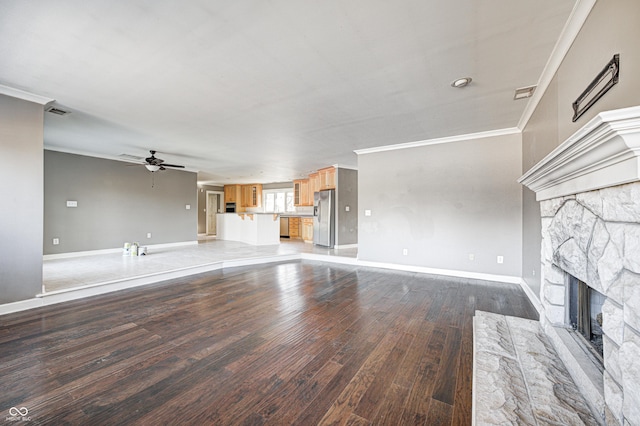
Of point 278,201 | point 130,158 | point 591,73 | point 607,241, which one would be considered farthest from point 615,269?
point 278,201

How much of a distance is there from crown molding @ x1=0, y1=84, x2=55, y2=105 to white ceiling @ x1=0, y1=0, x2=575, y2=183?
0.11 metres

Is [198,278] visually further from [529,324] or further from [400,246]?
[529,324]

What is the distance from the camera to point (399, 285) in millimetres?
4293

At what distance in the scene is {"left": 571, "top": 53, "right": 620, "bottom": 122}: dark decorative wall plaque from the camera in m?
1.45

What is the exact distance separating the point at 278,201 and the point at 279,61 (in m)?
9.50

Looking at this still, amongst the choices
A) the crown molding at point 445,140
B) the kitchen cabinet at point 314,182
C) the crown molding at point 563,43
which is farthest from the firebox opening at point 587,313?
the kitchen cabinet at point 314,182

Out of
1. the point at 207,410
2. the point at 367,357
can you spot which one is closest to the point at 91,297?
the point at 207,410

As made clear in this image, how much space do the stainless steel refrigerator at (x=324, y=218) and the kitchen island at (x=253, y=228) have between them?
134cm

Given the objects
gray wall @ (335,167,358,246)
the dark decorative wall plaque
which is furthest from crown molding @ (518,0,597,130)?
gray wall @ (335,167,358,246)

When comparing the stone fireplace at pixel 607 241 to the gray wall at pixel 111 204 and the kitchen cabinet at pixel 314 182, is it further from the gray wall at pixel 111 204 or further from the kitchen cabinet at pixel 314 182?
the gray wall at pixel 111 204

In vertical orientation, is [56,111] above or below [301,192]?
above

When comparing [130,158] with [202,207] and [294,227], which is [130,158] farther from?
[294,227]

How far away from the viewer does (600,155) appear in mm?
1208

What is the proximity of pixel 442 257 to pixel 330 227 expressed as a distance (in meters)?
3.53
